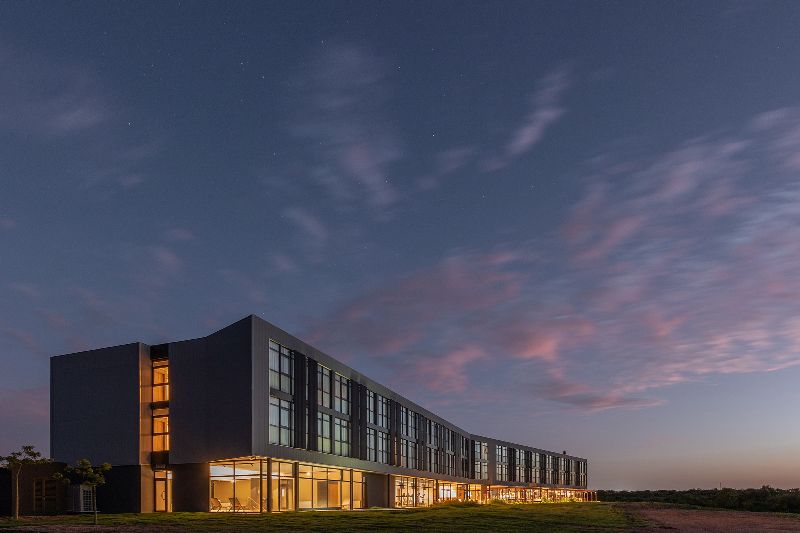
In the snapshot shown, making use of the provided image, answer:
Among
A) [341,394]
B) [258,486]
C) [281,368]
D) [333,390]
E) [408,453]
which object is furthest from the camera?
[408,453]

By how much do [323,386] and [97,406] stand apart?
1649 centimetres

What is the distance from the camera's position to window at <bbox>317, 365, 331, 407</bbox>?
6053cm

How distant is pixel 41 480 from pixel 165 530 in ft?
88.2

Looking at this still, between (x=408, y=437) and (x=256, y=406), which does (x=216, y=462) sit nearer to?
(x=256, y=406)

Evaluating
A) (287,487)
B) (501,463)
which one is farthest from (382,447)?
(501,463)

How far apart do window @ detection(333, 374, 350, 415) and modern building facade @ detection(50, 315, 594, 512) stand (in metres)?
0.10

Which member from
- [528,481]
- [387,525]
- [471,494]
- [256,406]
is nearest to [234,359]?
[256,406]

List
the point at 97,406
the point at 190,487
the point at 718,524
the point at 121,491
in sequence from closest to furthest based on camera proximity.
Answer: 1. the point at 718,524
2. the point at 190,487
3. the point at 121,491
4. the point at 97,406

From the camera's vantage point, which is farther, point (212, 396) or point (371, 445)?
point (371, 445)

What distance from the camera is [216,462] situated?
52594 millimetres

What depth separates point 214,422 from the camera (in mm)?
51906

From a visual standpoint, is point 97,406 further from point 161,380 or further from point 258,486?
point 258,486

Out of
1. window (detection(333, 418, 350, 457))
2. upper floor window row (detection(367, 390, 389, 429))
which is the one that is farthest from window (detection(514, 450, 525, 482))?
window (detection(333, 418, 350, 457))

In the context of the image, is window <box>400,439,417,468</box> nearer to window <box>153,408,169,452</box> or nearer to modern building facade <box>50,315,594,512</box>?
modern building facade <box>50,315,594,512</box>
